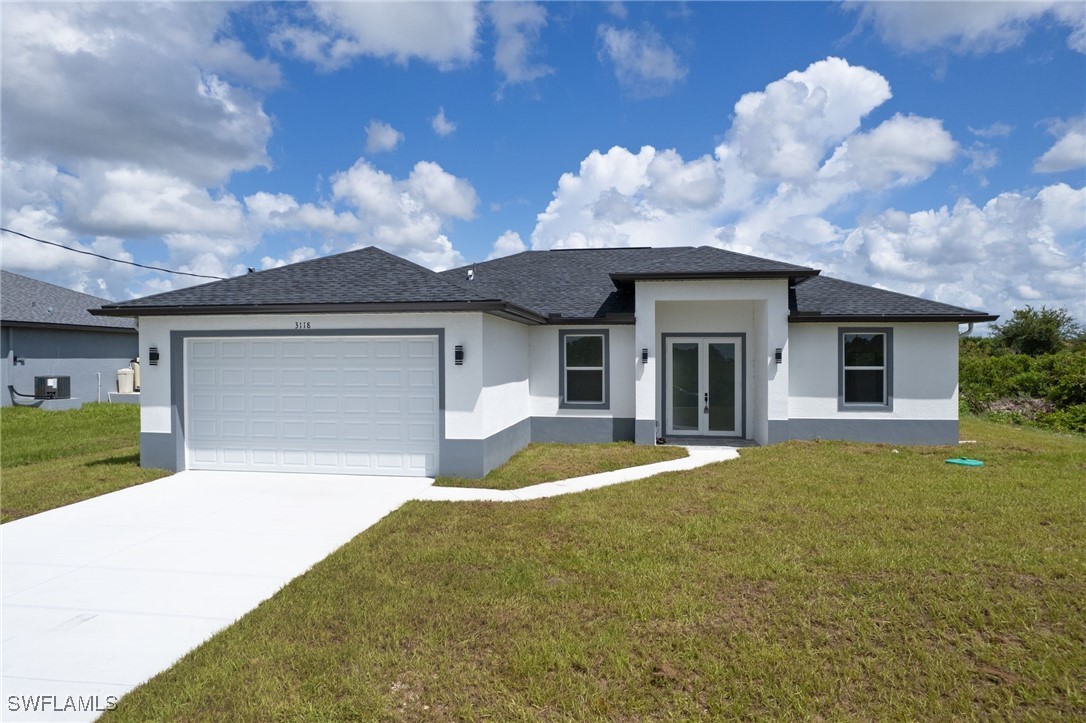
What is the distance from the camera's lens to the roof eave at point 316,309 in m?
8.57

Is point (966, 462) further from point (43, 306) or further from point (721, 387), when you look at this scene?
point (43, 306)

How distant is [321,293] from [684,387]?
28.4 ft

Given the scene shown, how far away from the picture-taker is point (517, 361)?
1166 centimetres

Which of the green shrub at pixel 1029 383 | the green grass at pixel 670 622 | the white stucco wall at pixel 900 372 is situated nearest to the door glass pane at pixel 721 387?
the white stucco wall at pixel 900 372

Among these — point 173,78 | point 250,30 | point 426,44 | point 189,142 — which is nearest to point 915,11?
point 426,44

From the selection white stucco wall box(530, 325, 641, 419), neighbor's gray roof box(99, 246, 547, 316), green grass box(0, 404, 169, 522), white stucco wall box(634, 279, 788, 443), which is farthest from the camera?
white stucco wall box(530, 325, 641, 419)

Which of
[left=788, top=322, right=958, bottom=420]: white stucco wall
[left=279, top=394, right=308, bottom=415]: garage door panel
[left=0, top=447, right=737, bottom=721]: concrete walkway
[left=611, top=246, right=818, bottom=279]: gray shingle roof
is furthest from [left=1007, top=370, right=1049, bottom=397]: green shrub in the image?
[left=279, top=394, right=308, bottom=415]: garage door panel

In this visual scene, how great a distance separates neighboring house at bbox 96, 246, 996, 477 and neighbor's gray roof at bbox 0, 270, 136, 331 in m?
14.7

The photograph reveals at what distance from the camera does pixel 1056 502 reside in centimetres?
716

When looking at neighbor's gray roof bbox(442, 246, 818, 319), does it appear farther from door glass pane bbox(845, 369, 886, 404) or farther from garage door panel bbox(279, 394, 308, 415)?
garage door panel bbox(279, 394, 308, 415)

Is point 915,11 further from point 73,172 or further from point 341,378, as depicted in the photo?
point 73,172

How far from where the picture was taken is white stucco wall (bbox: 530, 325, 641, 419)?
41.4ft

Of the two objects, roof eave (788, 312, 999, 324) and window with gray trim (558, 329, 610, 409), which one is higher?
roof eave (788, 312, 999, 324)

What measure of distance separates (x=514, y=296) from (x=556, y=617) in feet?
35.5
